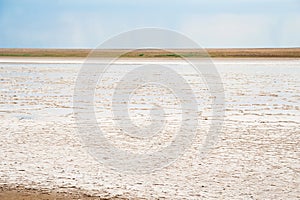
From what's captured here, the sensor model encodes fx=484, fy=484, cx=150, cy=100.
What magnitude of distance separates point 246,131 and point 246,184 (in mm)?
3107

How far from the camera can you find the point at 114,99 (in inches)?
520

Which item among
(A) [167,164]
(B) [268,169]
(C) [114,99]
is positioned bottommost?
(C) [114,99]

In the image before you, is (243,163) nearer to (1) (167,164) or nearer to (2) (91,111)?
(1) (167,164)

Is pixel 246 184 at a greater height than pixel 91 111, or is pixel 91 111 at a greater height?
pixel 246 184

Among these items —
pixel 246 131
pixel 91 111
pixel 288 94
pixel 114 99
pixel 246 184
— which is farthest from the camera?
pixel 288 94

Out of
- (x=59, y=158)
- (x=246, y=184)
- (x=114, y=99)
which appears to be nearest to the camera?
(x=246, y=184)

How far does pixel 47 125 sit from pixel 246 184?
4616 mm

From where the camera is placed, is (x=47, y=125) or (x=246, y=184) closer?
(x=246, y=184)

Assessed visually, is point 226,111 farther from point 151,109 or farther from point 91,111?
point 91,111

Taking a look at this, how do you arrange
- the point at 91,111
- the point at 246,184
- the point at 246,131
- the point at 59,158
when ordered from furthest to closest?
the point at 91,111 < the point at 246,131 < the point at 59,158 < the point at 246,184

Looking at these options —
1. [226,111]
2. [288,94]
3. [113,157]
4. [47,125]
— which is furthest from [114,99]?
[113,157]

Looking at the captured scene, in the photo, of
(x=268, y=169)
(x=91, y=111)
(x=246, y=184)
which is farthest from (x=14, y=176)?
(x=91, y=111)

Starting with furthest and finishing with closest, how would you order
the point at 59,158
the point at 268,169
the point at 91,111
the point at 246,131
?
the point at 91,111
the point at 246,131
the point at 59,158
the point at 268,169

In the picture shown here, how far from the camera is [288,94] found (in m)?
14.7
